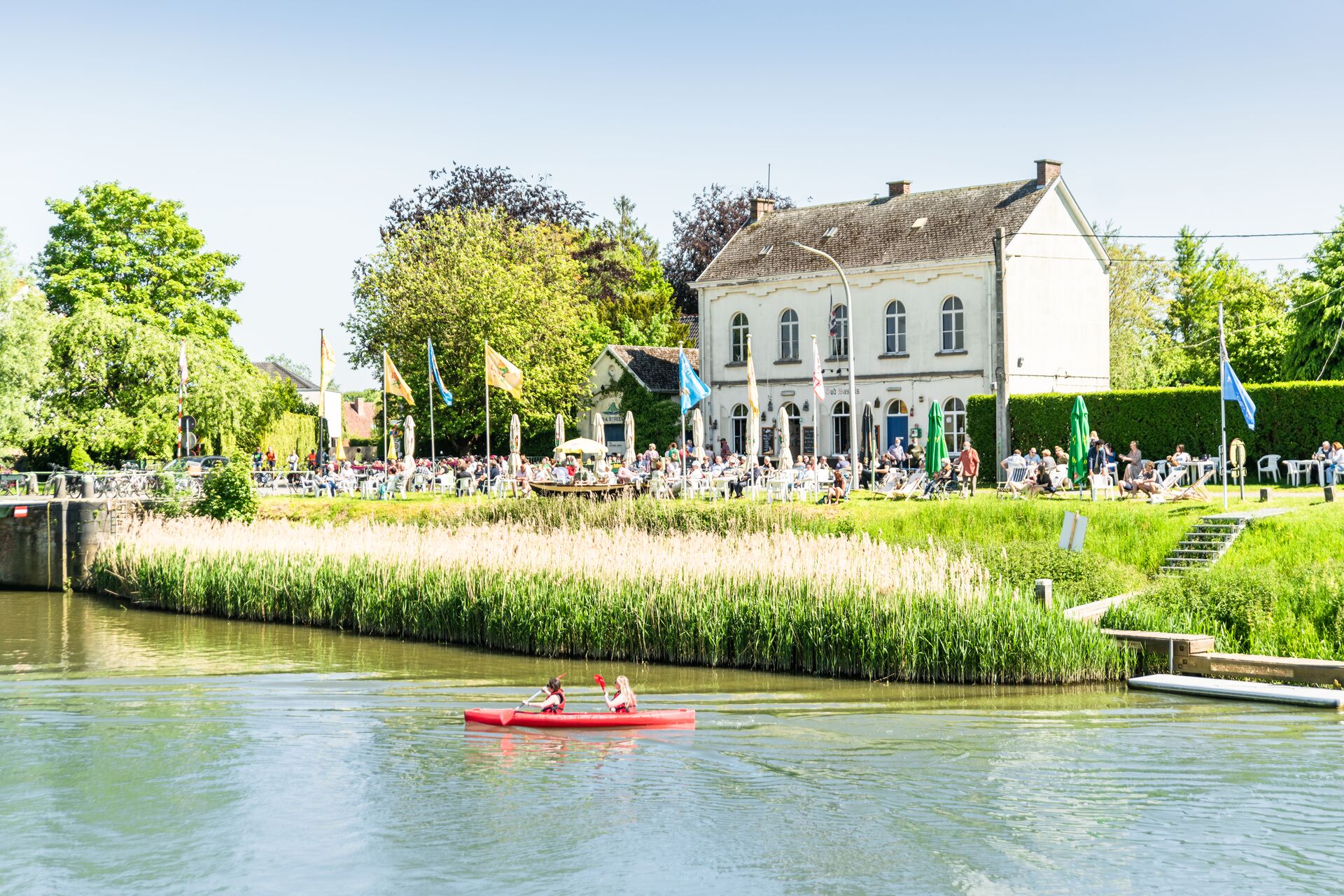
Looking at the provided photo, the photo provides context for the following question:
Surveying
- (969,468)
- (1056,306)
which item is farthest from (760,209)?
(969,468)

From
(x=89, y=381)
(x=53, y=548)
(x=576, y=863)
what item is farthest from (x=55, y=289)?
(x=576, y=863)

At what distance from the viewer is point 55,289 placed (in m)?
51.6

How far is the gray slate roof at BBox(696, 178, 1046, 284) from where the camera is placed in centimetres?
4316

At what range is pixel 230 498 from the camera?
33.6 meters

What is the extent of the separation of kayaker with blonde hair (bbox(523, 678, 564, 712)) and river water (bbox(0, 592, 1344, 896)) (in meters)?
0.58

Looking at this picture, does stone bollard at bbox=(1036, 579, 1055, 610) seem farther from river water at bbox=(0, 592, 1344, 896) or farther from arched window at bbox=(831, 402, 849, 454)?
arched window at bbox=(831, 402, 849, 454)

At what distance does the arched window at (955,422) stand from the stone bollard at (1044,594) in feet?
77.3

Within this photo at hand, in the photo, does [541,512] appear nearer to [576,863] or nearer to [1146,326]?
[576,863]

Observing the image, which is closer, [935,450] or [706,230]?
[935,450]

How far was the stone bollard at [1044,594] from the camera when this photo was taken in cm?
1887

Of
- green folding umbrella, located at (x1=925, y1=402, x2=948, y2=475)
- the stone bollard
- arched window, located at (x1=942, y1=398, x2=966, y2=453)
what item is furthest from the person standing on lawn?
the stone bollard

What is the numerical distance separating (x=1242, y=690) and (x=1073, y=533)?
4.20 meters

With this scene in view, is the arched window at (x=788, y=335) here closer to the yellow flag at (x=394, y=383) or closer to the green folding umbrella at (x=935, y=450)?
the yellow flag at (x=394, y=383)

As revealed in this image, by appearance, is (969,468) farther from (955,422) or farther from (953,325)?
(953,325)
